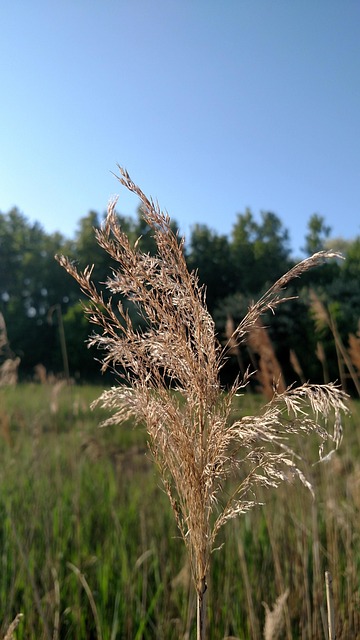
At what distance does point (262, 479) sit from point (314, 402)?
0.11 meters

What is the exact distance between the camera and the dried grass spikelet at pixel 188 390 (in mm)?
606

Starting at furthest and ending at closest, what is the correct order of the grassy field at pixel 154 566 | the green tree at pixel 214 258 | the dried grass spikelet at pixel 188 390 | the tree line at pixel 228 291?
the green tree at pixel 214 258
the tree line at pixel 228 291
the grassy field at pixel 154 566
the dried grass spikelet at pixel 188 390

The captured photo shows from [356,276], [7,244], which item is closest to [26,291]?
[7,244]


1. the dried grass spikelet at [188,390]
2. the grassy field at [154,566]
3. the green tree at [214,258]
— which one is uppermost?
the green tree at [214,258]

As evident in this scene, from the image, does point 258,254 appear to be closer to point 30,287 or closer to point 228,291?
point 228,291

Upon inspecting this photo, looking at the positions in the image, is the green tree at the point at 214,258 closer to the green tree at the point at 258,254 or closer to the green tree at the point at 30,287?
the green tree at the point at 258,254

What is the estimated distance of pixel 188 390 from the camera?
2.07 feet

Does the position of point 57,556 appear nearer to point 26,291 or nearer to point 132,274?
point 132,274

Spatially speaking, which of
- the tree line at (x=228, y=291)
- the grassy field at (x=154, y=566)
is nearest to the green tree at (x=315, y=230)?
the tree line at (x=228, y=291)

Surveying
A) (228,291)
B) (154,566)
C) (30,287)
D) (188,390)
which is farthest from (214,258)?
(188,390)

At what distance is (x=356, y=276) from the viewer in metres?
15.1

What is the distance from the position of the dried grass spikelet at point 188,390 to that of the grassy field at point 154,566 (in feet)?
2.46

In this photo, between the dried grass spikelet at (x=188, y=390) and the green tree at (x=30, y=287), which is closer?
the dried grass spikelet at (x=188, y=390)

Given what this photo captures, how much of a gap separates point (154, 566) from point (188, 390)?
7.22ft
